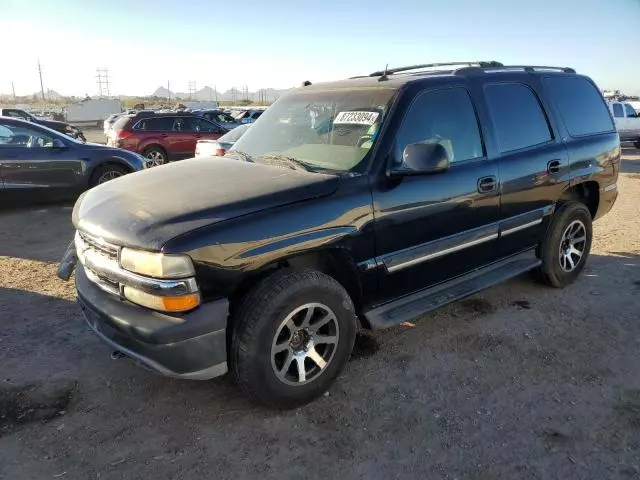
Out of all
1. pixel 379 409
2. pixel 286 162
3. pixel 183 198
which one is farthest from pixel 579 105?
pixel 183 198

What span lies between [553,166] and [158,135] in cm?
1166

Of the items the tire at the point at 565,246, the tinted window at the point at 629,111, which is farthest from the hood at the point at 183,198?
the tinted window at the point at 629,111

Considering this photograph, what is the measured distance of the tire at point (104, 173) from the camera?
8.80 meters

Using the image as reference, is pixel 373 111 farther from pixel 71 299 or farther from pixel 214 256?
pixel 71 299

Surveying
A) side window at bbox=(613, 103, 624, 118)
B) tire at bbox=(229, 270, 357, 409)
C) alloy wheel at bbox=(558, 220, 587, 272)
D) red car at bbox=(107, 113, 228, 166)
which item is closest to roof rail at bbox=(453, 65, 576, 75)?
alloy wheel at bbox=(558, 220, 587, 272)

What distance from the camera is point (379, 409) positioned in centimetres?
315

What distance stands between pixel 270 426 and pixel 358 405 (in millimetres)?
549

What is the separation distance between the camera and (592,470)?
2619 millimetres

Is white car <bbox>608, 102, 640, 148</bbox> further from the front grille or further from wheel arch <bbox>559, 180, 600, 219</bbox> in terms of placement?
the front grille

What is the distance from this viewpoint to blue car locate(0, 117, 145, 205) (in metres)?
8.07

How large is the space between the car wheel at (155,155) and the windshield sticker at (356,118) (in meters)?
11.2

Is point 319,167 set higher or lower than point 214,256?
higher

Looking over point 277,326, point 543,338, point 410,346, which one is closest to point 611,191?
point 543,338

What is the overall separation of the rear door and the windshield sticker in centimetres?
106
